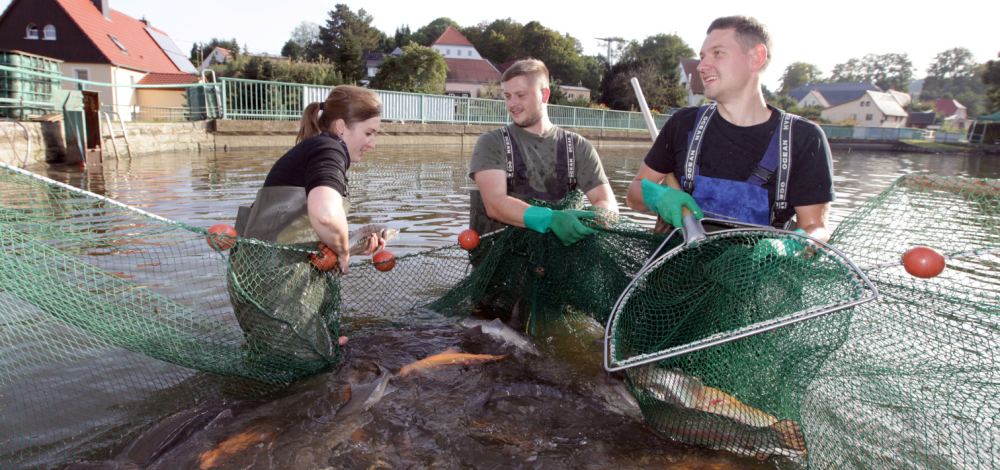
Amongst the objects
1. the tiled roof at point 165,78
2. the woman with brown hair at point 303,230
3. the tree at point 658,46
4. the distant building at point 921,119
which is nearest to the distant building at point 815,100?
the distant building at point 921,119

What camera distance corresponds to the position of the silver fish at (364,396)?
126 inches

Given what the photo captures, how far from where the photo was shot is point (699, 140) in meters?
3.32

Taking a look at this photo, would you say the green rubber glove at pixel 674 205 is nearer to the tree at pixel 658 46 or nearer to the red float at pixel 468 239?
the red float at pixel 468 239

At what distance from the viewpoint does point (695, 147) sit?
3326mm

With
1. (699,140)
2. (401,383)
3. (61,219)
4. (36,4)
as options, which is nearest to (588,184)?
(699,140)

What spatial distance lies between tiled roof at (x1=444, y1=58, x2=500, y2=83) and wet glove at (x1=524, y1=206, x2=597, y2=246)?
211 feet

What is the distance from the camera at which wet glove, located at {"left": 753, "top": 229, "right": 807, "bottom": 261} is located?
257 cm

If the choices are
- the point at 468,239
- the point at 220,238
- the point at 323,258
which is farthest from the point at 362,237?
the point at 220,238

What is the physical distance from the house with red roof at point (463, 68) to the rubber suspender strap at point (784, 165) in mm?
55988

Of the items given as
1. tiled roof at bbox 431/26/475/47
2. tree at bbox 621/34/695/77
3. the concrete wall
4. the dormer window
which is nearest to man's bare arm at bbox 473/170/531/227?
the concrete wall

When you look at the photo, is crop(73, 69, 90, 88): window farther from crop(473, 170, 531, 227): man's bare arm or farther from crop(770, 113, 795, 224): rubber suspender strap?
crop(770, 113, 795, 224): rubber suspender strap

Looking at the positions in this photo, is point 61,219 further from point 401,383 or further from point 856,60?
point 856,60

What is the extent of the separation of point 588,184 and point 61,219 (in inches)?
143

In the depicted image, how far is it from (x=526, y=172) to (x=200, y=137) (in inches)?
643
